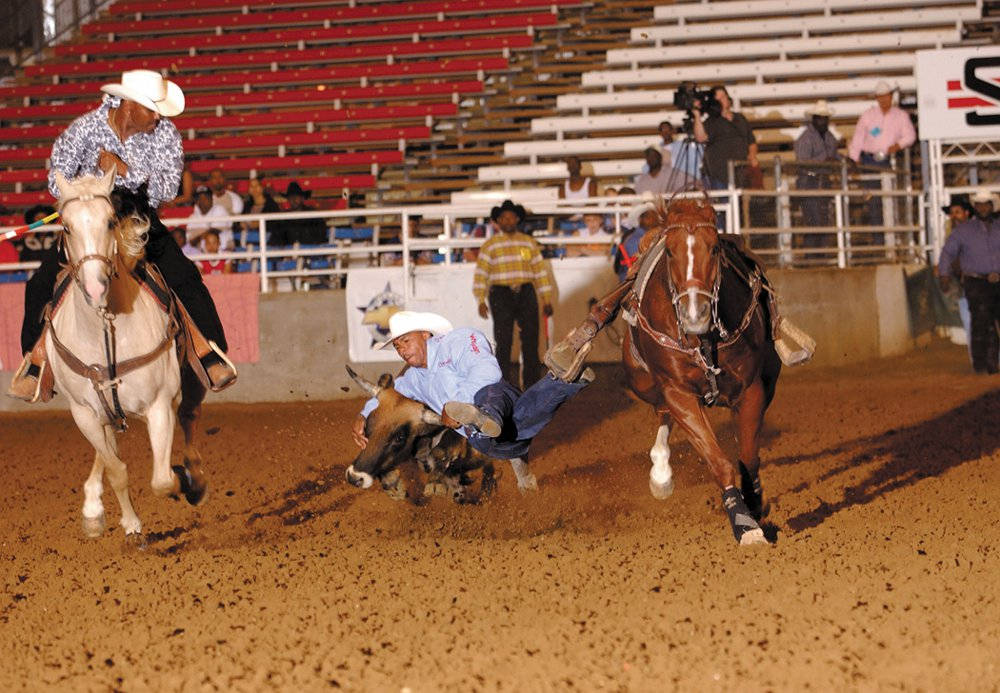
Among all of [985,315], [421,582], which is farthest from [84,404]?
[985,315]

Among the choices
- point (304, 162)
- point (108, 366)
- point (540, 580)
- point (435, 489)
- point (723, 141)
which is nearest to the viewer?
point (540, 580)

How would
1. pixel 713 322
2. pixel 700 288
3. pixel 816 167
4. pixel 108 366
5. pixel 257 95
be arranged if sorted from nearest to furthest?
1. pixel 700 288
2. pixel 713 322
3. pixel 108 366
4. pixel 816 167
5. pixel 257 95

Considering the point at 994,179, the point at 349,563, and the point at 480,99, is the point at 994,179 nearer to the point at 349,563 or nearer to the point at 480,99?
the point at 480,99

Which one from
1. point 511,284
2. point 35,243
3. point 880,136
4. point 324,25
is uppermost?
point 324,25

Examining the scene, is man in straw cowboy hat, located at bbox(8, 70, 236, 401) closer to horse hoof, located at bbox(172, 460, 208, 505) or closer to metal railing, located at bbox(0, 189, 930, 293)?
horse hoof, located at bbox(172, 460, 208, 505)

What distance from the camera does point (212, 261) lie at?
→ 16.2m

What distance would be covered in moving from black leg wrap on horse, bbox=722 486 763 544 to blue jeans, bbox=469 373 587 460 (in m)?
1.02

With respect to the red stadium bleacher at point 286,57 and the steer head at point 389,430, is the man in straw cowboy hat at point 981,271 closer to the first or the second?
the steer head at point 389,430

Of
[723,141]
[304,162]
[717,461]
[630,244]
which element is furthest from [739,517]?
[304,162]

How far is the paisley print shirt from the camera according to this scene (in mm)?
7172

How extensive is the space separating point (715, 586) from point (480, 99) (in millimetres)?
16066

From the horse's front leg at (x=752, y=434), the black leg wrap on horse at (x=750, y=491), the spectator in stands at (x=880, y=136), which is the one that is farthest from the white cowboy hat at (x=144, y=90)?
the spectator in stands at (x=880, y=136)

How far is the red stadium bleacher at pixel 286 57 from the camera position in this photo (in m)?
21.7

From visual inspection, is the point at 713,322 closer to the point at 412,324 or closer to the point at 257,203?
the point at 412,324
